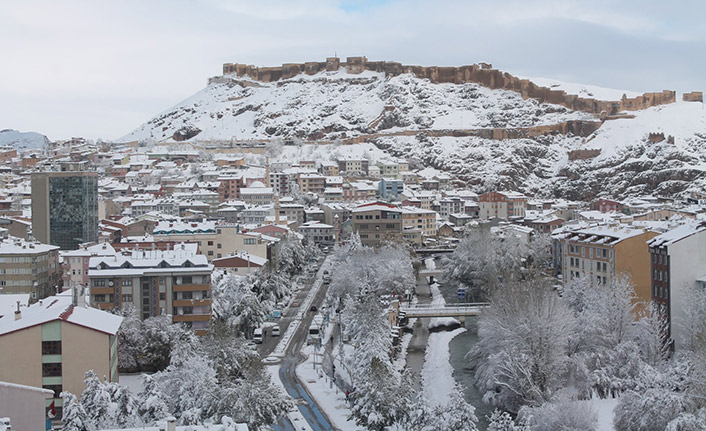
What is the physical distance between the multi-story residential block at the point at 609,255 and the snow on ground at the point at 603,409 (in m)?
9.03

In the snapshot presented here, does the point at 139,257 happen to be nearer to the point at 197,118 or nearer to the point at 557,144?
the point at 557,144

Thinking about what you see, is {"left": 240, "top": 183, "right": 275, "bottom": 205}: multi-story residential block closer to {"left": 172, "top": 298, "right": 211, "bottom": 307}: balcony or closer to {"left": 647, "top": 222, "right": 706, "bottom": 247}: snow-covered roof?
{"left": 172, "top": 298, "right": 211, "bottom": 307}: balcony

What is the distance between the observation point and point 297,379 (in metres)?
31.5

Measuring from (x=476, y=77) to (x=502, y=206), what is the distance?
207 ft

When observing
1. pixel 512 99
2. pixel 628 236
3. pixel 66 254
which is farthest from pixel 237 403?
pixel 512 99

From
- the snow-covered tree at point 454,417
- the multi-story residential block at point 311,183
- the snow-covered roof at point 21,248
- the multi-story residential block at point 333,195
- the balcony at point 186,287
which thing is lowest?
the snow-covered tree at point 454,417

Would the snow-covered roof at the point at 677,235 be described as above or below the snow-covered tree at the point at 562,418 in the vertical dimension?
above

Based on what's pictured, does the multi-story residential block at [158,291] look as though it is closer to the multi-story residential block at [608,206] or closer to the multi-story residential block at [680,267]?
the multi-story residential block at [680,267]

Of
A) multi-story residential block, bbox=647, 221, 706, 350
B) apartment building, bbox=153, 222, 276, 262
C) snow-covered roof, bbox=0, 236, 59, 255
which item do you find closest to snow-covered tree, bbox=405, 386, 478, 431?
multi-story residential block, bbox=647, 221, 706, 350

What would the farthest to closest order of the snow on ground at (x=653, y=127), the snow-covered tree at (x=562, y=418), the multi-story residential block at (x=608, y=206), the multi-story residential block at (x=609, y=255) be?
the snow on ground at (x=653, y=127) < the multi-story residential block at (x=608, y=206) < the multi-story residential block at (x=609, y=255) < the snow-covered tree at (x=562, y=418)

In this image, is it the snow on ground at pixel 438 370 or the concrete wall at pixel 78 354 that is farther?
the snow on ground at pixel 438 370

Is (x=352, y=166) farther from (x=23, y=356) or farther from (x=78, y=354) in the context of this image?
(x=23, y=356)

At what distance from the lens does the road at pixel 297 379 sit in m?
26.1

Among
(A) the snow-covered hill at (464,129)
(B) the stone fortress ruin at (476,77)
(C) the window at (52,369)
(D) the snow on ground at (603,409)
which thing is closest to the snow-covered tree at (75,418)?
(C) the window at (52,369)
